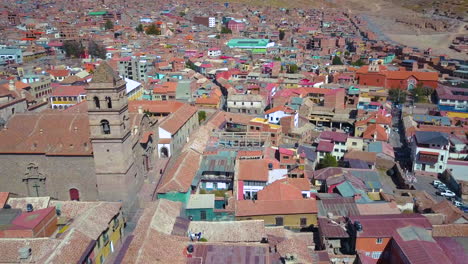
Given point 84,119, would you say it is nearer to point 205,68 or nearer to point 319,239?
point 319,239

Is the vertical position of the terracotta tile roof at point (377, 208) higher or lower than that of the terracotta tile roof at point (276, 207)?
lower

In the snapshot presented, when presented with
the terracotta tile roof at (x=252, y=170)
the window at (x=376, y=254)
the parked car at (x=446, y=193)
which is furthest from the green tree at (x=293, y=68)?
the window at (x=376, y=254)

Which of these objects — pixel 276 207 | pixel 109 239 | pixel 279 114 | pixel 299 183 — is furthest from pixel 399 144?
pixel 109 239

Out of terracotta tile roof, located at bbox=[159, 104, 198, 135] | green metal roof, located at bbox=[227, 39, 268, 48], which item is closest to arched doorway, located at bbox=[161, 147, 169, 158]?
terracotta tile roof, located at bbox=[159, 104, 198, 135]

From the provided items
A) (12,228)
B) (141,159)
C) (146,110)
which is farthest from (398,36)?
(12,228)

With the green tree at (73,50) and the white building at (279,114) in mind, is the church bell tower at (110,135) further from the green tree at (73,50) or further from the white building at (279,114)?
the green tree at (73,50)

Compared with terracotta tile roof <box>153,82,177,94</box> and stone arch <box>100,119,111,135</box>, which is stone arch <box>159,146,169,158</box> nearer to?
stone arch <box>100,119,111,135</box>
